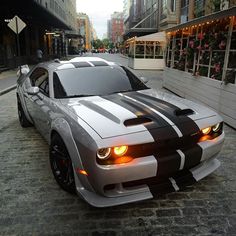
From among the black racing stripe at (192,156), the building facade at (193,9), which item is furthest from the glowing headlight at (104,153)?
the building facade at (193,9)

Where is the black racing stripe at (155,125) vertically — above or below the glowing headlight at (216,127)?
above

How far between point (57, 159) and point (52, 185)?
1.47 ft

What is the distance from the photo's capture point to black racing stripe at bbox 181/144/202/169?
10.4 ft

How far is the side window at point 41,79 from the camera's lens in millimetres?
4613

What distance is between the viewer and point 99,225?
9.93ft

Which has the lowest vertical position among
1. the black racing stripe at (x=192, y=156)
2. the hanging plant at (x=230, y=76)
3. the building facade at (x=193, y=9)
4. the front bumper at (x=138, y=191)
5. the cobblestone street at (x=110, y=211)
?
the cobblestone street at (x=110, y=211)

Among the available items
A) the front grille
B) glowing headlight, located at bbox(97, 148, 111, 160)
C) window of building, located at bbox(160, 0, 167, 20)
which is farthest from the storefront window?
window of building, located at bbox(160, 0, 167, 20)

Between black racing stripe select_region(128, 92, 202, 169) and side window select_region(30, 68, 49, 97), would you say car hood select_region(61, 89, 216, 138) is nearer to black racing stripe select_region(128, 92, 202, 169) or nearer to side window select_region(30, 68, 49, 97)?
black racing stripe select_region(128, 92, 202, 169)

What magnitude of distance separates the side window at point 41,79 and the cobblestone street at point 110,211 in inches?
49.6

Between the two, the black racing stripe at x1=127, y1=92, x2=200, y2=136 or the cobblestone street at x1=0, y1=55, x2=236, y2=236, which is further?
the black racing stripe at x1=127, y1=92, x2=200, y2=136

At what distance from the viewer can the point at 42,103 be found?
14.8 feet

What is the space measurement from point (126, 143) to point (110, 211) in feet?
3.04

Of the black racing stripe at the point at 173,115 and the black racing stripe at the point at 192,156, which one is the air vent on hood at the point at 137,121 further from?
the black racing stripe at the point at 192,156

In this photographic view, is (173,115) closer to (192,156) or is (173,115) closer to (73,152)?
(192,156)
